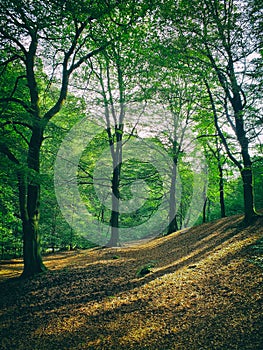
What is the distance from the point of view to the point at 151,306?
6.18 m

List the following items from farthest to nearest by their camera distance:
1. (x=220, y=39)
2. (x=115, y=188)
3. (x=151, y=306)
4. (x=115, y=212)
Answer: (x=115, y=188) → (x=115, y=212) → (x=220, y=39) → (x=151, y=306)

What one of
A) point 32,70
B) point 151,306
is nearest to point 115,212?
point 32,70

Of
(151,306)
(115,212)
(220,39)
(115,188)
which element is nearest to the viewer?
(151,306)

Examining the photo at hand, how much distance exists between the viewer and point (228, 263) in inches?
288

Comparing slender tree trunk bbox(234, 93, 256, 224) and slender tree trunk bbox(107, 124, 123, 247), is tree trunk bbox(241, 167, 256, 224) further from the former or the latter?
slender tree trunk bbox(107, 124, 123, 247)

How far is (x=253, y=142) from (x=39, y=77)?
1025cm

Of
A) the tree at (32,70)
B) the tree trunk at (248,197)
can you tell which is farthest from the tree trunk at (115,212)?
the tree trunk at (248,197)

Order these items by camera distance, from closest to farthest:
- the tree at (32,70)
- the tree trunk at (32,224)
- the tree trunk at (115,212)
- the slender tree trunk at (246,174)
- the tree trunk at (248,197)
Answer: the tree at (32,70) → the tree trunk at (32,224) → the slender tree trunk at (246,174) → the tree trunk at (248,197) → the tree trunk at (115,212)

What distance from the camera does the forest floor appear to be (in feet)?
15.1

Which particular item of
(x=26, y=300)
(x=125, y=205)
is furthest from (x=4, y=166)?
(x=125, y=205)

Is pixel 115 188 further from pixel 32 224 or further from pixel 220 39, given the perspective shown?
pixel 220 39

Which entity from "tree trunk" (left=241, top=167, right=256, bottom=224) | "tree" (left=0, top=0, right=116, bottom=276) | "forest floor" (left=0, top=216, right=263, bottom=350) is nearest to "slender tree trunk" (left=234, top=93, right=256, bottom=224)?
"tree trunk" (left=241, top=167, right=256, bottom=224)

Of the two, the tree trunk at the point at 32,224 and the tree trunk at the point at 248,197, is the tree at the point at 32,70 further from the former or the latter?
the tree trunk at the point at 248,197

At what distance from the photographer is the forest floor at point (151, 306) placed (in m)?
4.60
